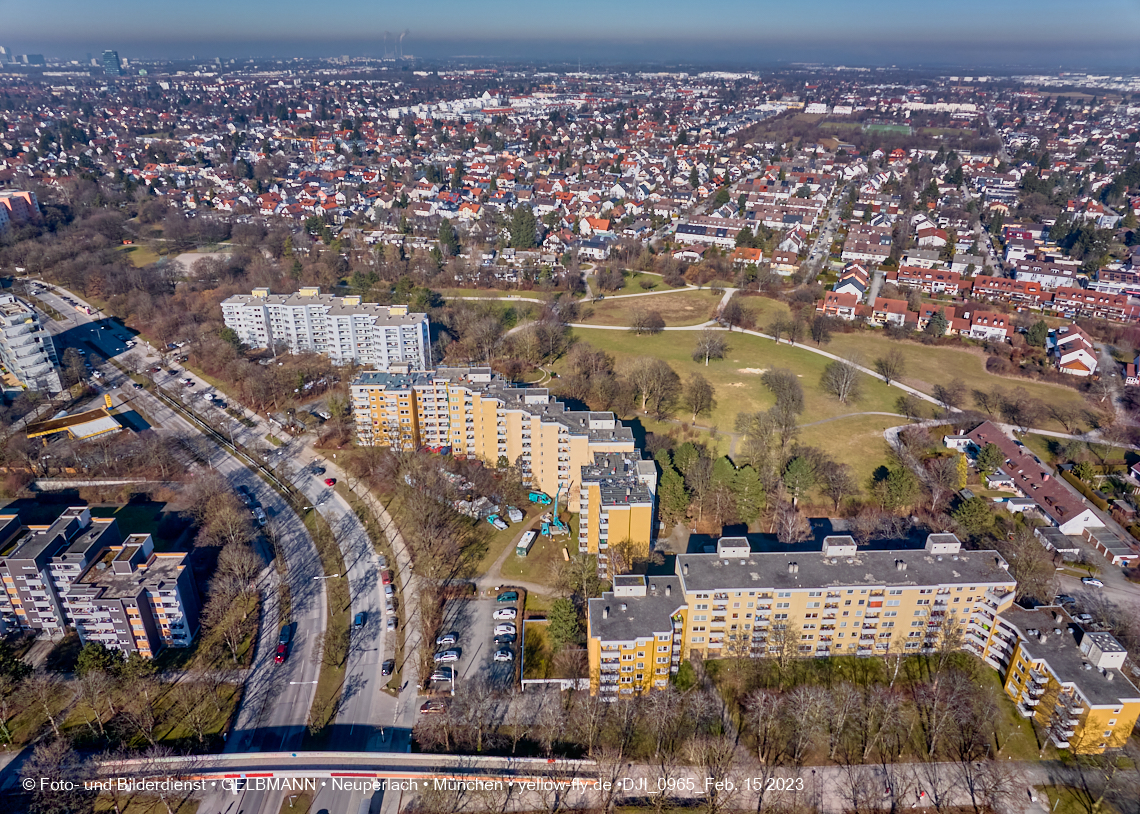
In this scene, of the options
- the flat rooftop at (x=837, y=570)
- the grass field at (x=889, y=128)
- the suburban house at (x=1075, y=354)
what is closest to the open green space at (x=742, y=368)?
the suburban house at (x=1075, y=354)

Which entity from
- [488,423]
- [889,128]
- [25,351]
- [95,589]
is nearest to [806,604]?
[488,423]

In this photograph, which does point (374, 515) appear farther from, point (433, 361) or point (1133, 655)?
point (1133, 655)

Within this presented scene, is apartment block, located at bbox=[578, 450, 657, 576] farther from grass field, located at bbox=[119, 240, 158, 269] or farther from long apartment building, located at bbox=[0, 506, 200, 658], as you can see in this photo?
grass field, located at bbox=[119, 240, 158, 269]

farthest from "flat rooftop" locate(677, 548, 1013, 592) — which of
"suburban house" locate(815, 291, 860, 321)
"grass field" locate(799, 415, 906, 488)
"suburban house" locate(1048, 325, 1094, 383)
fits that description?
"suburban house" locate(815, 291, 860, 321)

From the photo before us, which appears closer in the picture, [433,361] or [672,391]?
[672,391]

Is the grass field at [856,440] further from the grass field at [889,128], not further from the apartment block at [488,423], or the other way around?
the grass field at [889,128]

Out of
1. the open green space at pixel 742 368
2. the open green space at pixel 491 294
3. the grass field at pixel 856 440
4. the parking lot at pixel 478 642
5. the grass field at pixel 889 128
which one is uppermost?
the grass field at pixel 889 128

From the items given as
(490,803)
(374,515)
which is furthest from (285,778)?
(374,515)
